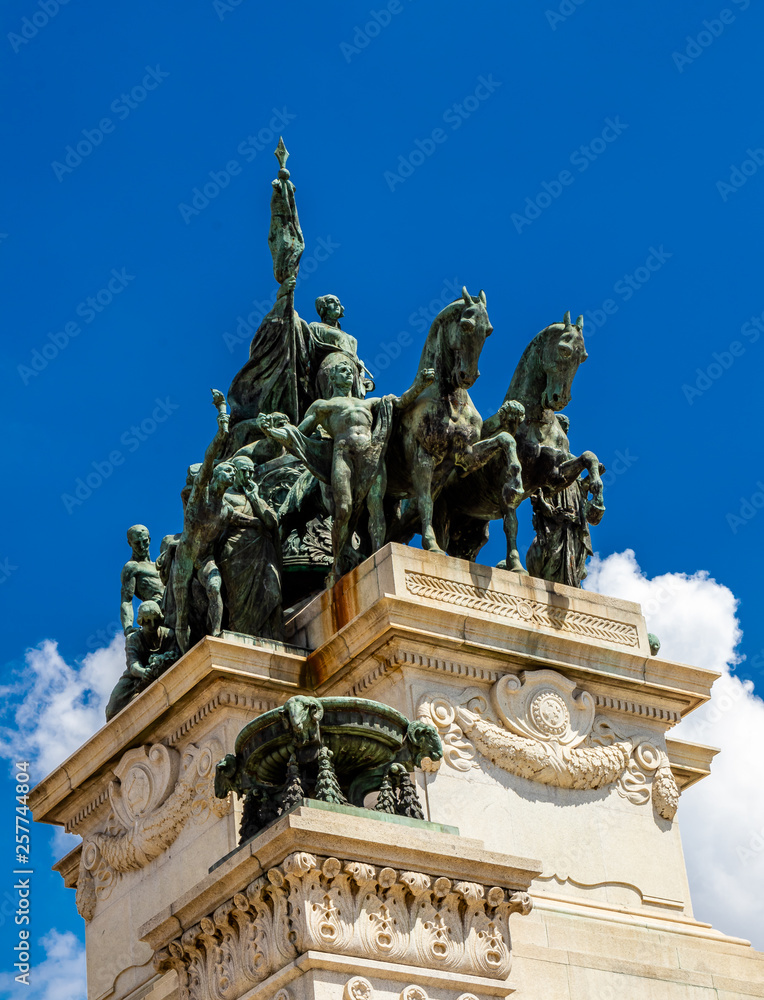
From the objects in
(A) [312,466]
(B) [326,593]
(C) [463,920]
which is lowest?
(C) [463,920]

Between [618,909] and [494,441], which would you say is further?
[494,441]

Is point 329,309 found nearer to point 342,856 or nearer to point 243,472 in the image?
point 243,472

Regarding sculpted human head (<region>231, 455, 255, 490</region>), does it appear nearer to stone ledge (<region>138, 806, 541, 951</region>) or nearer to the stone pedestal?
the stone pedestal

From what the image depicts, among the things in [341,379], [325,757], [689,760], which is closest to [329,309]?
[341,379]

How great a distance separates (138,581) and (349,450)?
367cm

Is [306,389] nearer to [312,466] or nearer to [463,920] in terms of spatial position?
[312,466]

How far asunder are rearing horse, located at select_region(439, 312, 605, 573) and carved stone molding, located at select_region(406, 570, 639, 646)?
5.03 ft

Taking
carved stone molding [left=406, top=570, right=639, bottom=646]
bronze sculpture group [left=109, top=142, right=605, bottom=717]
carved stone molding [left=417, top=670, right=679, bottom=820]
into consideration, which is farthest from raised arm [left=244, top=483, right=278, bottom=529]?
carved stone molding [left=417, top=670, right=679, bottom=820]

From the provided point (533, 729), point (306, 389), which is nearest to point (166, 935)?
point (533, 729)

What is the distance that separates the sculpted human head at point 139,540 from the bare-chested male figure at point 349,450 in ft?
10.2

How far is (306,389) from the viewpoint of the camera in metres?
23.3

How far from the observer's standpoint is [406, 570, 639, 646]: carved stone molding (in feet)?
59.7

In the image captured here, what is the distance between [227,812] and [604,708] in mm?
4209

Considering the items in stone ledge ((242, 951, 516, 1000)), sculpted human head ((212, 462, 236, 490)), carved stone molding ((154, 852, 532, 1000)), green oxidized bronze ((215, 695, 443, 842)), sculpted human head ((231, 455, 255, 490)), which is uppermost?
sculpted human head ((231, 455, 255, 490))
